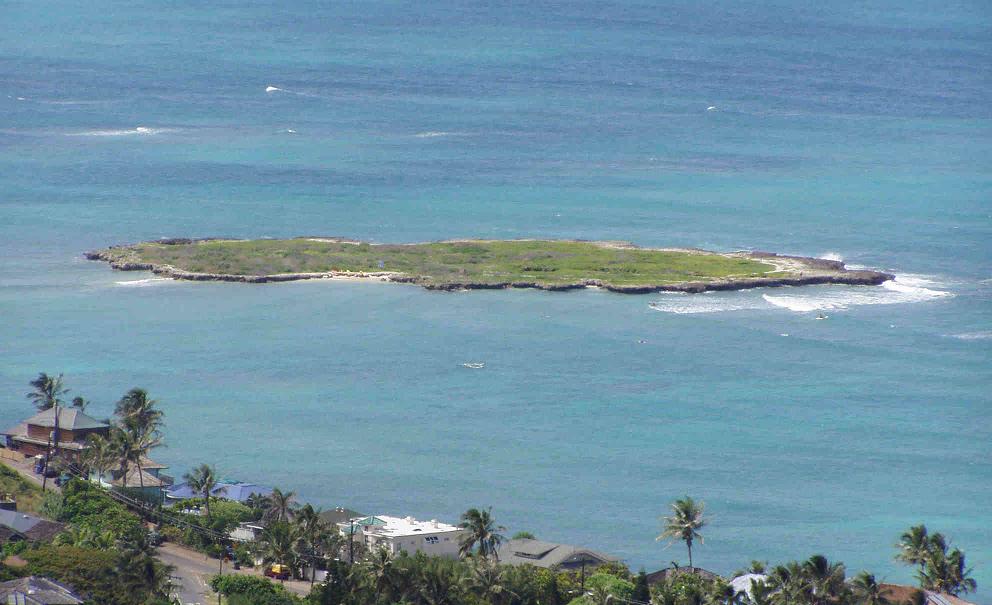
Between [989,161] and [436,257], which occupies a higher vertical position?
[989,161]

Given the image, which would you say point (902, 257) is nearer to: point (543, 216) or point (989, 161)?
point (543, 216)

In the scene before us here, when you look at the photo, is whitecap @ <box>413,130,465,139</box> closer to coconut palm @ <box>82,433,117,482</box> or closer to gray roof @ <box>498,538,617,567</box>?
coconut palm @ <box>82,433,117,482</box>

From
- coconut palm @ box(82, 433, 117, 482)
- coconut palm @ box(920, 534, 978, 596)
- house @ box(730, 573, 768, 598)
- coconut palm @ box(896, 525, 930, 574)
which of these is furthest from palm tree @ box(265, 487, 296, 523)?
coconut palm @ box(920, 534, 978, 596)

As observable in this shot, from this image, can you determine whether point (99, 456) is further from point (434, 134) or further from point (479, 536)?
point (434, 134)

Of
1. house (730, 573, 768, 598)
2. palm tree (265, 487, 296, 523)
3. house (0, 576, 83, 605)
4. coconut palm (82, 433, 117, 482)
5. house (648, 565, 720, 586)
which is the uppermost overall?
coconut palm (82, 433, 117, 482)

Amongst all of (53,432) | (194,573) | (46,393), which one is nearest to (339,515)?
(194,573)

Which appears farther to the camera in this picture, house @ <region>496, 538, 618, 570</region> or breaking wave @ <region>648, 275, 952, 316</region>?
breaking wave @ <region>648, 275, 952, 316</region>

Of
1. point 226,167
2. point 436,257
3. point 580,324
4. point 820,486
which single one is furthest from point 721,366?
point 226,167
